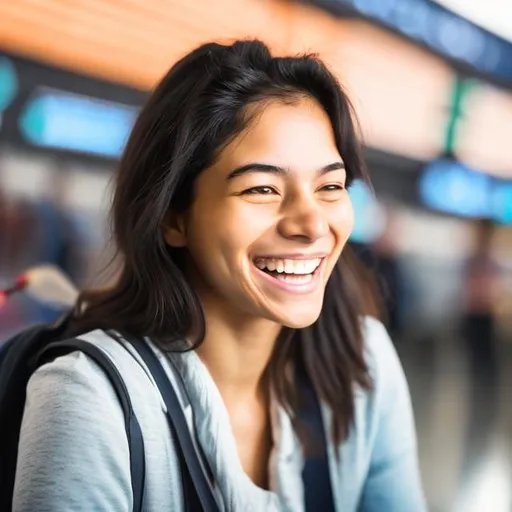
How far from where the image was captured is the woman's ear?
893 millimetres

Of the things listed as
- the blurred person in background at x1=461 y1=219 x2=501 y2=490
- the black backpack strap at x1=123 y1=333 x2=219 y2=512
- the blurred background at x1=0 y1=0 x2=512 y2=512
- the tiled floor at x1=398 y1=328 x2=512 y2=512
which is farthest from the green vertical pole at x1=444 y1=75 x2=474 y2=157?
the black backpack strap at x1=123 y1=333 x2=219 y2=512

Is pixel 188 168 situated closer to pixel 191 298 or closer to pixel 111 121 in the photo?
pixel 191 298

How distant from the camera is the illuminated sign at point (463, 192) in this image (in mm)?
1496

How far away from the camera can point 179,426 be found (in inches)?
32.9

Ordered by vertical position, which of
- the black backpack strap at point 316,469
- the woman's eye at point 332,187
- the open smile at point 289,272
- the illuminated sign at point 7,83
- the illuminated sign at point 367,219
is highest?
the illuminated sign at point 7,83

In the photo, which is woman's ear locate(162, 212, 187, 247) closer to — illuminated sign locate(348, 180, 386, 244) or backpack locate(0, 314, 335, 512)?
backpack locate(0, 314, 335, 512)

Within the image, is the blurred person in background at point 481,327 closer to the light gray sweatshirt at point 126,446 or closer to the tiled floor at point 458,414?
the tiled floor at point 458,414

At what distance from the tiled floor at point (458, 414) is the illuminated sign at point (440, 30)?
603 mm

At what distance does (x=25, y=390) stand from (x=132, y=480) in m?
0.23

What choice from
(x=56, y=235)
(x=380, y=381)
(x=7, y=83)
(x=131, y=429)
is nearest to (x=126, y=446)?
(x=131, y=429)

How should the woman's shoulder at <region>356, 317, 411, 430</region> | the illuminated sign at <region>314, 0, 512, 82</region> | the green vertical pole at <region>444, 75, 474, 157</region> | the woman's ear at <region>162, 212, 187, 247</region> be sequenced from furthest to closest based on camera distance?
the green vertical pole at <region>444, 75, 474, 157</region>, the illuminated sign at <region>314, 0, 512, 82</region>, the woman's shoulder at <region>356, 317, 411, 430</region>, the woman's ear at <region>162, 212, 187, 247</region>

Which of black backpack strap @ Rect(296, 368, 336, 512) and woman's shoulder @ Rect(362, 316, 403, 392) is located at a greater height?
woman's shoulder @ Rect(362, 316, 403, 392)

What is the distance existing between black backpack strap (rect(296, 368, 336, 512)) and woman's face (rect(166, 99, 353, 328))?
20 centimetres

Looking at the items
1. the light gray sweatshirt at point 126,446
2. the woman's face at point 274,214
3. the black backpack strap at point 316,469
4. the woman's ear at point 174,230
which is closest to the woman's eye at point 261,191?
the woman's face at point 274,214
